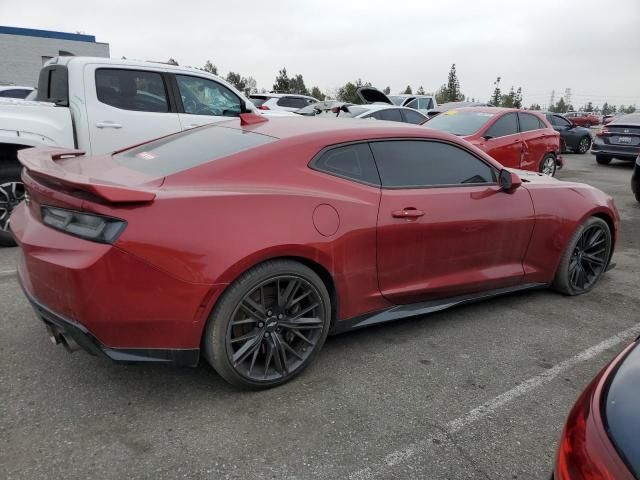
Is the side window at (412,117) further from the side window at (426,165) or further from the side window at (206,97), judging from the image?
the side window at (426,165)

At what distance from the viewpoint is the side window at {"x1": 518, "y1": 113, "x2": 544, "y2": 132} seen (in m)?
9.35

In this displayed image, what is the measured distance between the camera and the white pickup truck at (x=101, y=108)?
507cm

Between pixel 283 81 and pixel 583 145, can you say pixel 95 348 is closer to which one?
pixel 583 145

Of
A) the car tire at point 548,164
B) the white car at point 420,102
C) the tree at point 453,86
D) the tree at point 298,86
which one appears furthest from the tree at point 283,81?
the car tire at point 548,164

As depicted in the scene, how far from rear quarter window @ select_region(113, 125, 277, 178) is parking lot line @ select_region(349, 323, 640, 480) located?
1.74m

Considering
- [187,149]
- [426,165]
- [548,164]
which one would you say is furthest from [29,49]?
[426,165]

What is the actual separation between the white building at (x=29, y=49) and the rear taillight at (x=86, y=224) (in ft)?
110

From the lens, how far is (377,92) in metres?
15.9

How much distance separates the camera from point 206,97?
6.33m

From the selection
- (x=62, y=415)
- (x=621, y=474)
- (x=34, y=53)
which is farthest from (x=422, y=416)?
(x=34, y=53)

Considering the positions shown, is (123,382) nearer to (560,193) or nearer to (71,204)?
(71,204)

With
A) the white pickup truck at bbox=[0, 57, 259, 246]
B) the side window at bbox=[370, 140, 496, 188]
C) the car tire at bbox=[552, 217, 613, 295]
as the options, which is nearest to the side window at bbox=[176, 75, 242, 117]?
the white pickup truck at bbox=[0, 57, 259, 246]

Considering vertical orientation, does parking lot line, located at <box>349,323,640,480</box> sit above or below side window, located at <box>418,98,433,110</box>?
below

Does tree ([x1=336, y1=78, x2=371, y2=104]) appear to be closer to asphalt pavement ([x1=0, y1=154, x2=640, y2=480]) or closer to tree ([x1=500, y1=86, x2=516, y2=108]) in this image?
tree ([x1=500, y1=86, x2=516, y2=108])
